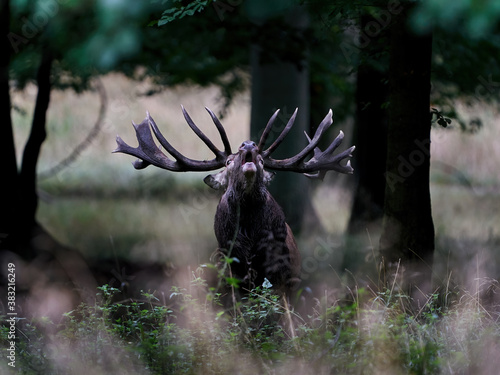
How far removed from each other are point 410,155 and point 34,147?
5.72 meters

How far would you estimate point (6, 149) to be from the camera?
9.67 metres

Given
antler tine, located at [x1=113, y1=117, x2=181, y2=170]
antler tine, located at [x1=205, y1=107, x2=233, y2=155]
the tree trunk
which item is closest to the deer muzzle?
antler tine, located at [x1=205, y1=107, x2=233, y2=155]

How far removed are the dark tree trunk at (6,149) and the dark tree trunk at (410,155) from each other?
209 inches

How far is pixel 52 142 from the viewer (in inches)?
778

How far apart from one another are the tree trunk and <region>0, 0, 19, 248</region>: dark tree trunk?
3.58m

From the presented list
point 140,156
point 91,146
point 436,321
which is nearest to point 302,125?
point 140,156

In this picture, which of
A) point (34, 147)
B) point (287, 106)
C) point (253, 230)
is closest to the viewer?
point (253, 230)

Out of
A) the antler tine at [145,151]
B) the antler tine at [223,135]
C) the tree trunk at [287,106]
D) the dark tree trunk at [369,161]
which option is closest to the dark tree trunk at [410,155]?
the antler tine at [223,135]

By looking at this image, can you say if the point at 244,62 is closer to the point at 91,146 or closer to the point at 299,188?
the point at 299,188

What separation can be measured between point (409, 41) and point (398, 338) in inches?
121

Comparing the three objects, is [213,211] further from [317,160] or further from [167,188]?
[317,160]

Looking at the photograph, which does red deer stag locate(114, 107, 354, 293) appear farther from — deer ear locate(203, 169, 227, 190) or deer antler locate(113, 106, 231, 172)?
deer antler locate(113, 106, 231, 172)

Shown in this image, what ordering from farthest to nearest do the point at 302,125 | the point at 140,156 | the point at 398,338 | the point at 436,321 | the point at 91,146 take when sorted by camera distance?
the point at 91,146 < the point at 302,125 < the point at 140,156 < the point at 436,321 < the point at 398,338

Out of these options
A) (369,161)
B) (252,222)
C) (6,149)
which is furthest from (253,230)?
(6,149)
